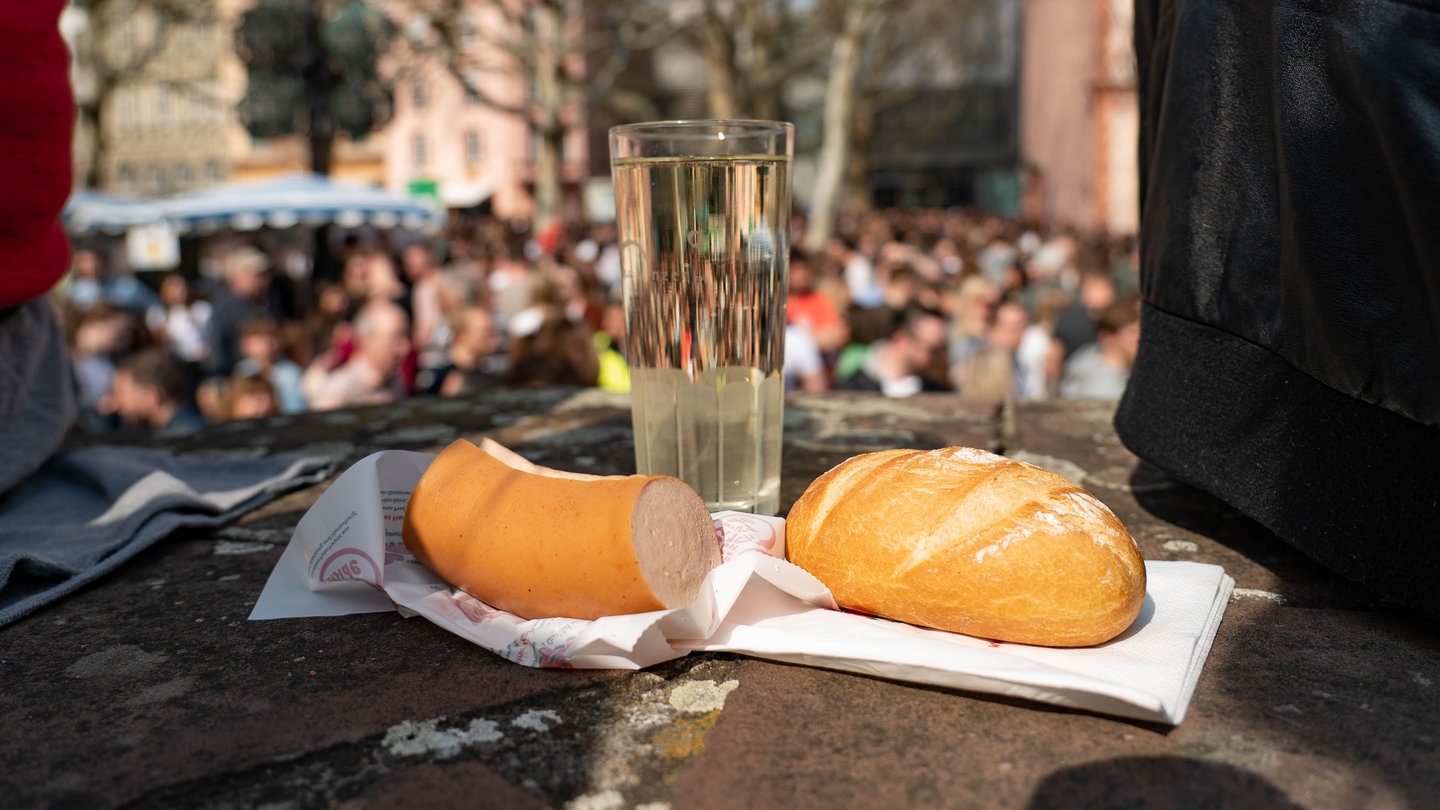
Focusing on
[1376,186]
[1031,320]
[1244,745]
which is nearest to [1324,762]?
[1244,745]

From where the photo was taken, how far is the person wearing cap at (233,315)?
8.35 m

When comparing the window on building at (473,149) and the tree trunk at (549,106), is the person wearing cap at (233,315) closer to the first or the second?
the tree trunk at (549,106)

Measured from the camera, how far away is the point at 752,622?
138 cm

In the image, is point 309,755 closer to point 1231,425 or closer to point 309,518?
point 309,518

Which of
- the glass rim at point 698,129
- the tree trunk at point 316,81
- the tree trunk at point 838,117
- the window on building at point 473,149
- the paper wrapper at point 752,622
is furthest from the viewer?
the window on building at point 473,149

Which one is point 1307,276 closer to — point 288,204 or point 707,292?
point 707,292

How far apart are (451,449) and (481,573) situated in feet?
0.70

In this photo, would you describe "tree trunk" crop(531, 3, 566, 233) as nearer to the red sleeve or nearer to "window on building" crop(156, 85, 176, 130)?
the red sleeve

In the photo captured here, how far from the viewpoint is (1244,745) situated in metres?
1.11

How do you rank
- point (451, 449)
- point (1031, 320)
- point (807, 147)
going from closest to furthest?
point (451, 449)
point (1031, 320)
point (807, 147)

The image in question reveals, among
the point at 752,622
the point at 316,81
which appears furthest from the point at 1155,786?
the point at 316,81

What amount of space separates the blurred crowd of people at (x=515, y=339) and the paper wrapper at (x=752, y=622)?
91.9 inches

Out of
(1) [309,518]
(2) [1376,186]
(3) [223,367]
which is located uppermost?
(2) [1376,186]

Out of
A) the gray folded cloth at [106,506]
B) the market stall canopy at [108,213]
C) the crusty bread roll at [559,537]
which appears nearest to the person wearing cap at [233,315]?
the gray folded cloth at [106,506]
